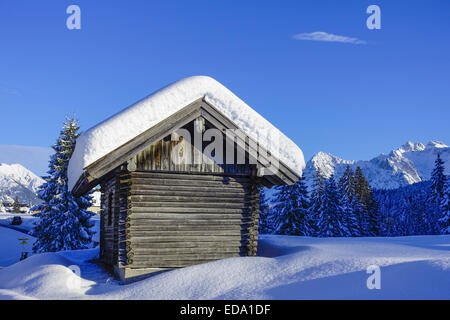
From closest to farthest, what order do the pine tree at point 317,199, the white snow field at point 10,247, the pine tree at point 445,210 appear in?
the white snow field at point 10,247, the pine tree at point 445,210, the pine tree at point 317,199

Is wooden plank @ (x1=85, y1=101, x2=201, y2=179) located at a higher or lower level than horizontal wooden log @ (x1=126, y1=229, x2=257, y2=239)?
higher

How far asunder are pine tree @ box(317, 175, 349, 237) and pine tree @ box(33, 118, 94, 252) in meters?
20.8

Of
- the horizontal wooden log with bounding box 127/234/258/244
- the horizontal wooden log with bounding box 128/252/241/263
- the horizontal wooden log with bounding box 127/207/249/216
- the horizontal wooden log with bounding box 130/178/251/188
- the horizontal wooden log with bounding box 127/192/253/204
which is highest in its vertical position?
the horizontal wooden log with bounding box 130/178/251/188

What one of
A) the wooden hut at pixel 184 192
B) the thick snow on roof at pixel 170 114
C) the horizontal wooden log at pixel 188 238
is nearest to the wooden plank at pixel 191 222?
the wooden hut at pixel 184 192

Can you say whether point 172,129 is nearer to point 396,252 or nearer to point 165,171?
point 165,171

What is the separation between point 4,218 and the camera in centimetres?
6200

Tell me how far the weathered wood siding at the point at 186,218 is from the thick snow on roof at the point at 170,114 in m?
1.31

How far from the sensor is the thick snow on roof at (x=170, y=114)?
32.8 feet

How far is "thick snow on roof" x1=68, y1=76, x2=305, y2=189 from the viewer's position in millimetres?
10000

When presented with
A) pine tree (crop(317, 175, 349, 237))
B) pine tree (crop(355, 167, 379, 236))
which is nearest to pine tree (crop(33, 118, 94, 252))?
pine tree (crop(317, 175, 349, 237))

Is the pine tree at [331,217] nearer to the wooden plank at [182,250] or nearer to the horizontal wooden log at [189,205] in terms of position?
the wooden plank at [182,250]

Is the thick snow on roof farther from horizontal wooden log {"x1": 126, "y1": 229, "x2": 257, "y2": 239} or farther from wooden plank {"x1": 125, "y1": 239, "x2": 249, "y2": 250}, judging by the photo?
wooden plank {"x1": 125, "y1": 239, "x2": 249, "y2": 250}
